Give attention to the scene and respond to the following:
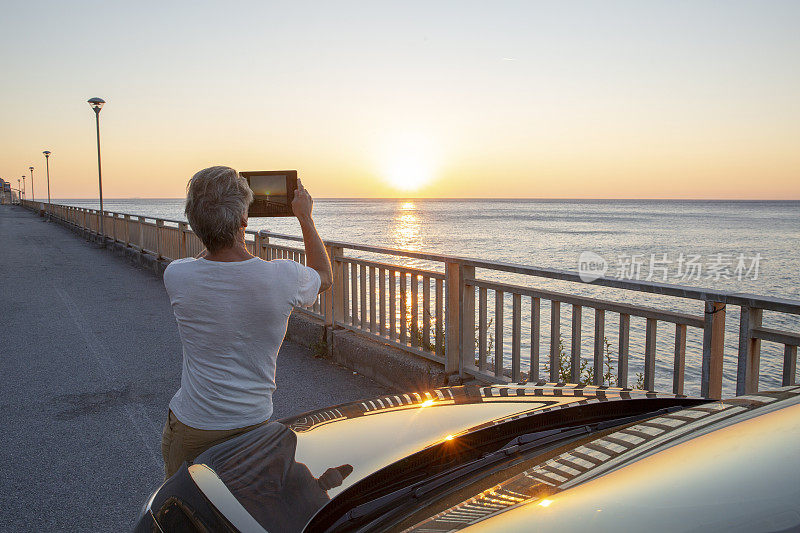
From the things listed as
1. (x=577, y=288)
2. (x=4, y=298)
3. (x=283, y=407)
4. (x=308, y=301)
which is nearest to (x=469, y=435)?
(x=308, y=301)

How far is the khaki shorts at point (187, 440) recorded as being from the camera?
7.80 ft

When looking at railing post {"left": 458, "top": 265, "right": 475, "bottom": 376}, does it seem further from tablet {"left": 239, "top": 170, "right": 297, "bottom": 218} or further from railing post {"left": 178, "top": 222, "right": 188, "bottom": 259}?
railing post {"left": 178, "top": 222, "right": 188, "bottom": 259}

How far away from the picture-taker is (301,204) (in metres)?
2.65

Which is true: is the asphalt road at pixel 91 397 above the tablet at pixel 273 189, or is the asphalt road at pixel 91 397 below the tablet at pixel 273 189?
below

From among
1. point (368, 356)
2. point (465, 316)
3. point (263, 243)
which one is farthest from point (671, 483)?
point (263, 243)

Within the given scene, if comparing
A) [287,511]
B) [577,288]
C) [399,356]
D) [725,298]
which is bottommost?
[577,288]

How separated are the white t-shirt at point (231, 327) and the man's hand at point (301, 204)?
1.05 ft

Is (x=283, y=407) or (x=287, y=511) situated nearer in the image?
(x=287, y=511)

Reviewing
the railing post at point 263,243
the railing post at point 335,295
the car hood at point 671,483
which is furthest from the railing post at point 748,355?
the railing post at point 263,243

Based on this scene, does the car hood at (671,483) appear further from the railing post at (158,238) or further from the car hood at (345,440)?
the railing post at (158,238)

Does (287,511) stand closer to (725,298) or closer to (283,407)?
(725,298)

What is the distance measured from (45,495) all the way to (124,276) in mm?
11953

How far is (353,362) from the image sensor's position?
6617mm

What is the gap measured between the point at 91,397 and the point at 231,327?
13.8ft
